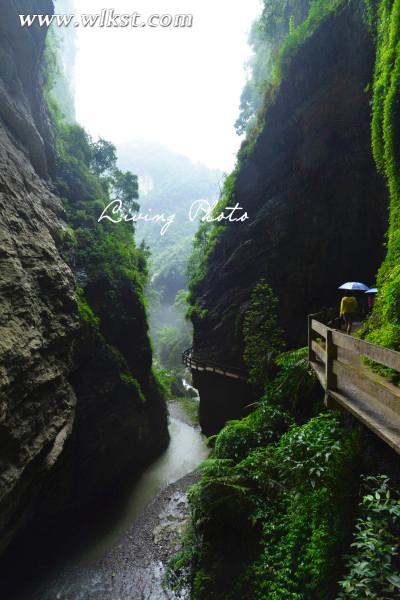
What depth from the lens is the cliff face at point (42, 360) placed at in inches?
283

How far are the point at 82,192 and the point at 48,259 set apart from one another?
10853 mm

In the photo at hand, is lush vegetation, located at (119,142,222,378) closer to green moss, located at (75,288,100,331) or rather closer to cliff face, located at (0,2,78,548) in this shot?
green moss, located at (75,288,100,331)

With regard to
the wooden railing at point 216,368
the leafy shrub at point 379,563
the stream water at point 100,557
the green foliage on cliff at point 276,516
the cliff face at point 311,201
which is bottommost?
the stream water at point 100,557

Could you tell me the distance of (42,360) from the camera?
8.38 meters

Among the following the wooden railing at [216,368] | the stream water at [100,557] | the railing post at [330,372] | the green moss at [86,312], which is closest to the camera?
the railing post at [330,372]

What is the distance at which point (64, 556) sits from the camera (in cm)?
1066

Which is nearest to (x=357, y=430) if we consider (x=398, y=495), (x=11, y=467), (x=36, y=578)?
(x=398, y=495)

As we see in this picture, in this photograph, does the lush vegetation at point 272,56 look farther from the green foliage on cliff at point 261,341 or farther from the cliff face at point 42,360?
the cliff face at point 42,360

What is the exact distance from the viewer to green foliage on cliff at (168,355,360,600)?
14.5 feet

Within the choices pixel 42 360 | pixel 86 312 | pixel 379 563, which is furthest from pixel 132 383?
pixel 379 563

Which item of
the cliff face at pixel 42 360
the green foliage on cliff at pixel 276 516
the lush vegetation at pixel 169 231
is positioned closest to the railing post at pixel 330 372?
the green foliage on cliff at pixel 276 516

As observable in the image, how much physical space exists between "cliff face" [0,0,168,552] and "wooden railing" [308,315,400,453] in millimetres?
6239

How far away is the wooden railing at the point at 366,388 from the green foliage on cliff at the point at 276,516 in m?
0.65

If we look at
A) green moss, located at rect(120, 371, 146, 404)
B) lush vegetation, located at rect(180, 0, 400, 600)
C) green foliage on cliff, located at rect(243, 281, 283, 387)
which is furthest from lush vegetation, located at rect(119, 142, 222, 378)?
lush vegetation, located at rect(180, 0, 400, 600)
